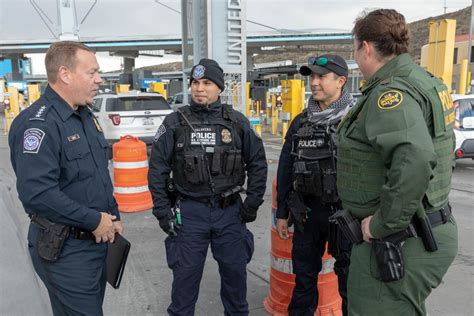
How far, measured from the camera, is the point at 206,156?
283 centimetres

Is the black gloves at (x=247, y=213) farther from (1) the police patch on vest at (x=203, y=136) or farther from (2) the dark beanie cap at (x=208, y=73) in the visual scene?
(2) the dark beanie cap at (x=208, y=73)

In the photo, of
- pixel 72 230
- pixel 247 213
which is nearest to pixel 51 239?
pixel 72 230

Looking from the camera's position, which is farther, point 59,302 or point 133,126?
point 133,126

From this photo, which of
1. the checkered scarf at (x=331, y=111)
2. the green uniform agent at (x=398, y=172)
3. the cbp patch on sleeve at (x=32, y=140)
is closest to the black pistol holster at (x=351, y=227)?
the green uniform agent at (x=398, y=172)

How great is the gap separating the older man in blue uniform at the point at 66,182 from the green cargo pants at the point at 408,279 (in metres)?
1.38

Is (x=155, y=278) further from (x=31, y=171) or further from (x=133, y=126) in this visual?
(x=133, y=126)

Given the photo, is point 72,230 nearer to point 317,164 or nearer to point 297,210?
point 297,210

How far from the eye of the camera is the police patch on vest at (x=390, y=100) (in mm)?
1742

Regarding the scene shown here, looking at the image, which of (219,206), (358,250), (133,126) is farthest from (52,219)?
(133,126)

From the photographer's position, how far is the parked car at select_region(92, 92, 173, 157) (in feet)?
34.4

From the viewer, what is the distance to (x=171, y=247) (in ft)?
9.36

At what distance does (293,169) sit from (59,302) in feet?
5.54

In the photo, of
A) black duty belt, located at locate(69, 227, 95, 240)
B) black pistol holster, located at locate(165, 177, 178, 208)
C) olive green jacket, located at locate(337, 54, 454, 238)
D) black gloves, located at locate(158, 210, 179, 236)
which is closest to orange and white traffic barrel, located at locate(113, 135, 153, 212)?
black pistol holster, located at locate(165, 177, 178, 208)

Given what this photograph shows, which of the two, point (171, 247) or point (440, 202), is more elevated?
point (440, 202)
